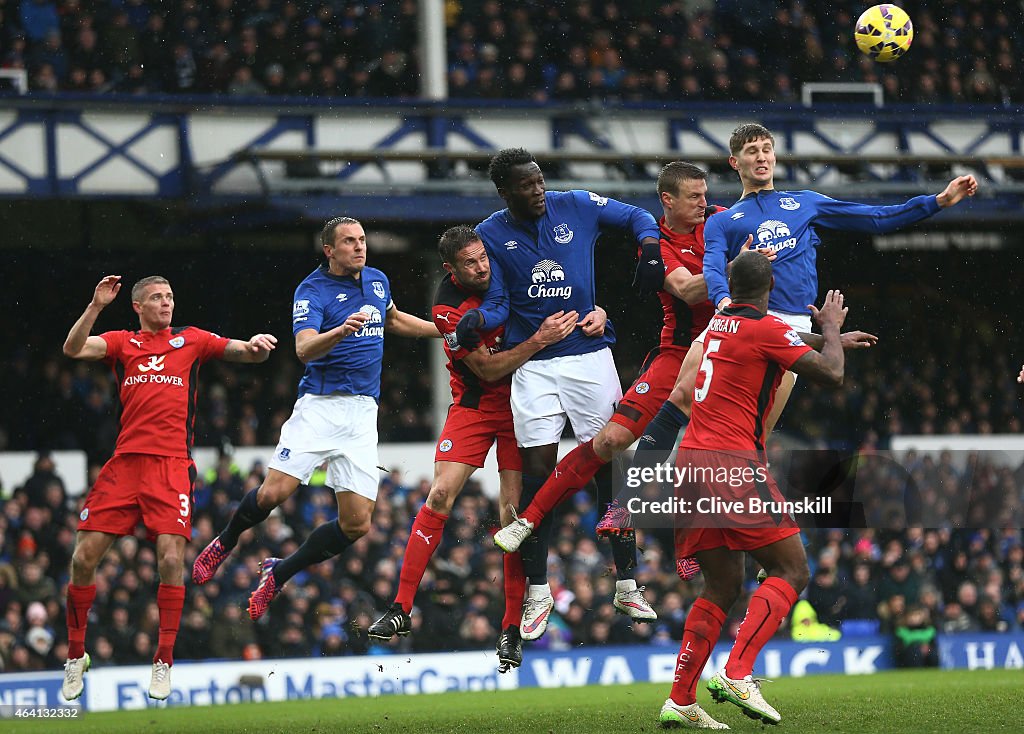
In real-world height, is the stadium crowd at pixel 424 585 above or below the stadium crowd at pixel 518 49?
below

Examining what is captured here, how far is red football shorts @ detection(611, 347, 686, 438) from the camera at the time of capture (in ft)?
32.7

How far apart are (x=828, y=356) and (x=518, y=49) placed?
1363 cm

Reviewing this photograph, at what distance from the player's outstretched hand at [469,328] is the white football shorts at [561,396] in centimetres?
51

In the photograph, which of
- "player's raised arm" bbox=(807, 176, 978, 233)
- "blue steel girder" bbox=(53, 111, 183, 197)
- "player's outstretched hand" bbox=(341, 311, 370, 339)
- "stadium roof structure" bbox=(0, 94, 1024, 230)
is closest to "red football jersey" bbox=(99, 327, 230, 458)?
"player's outstretched hand" bbox=(341, 311, 370, 339)

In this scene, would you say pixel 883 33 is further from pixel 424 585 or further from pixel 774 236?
pixel 424 585

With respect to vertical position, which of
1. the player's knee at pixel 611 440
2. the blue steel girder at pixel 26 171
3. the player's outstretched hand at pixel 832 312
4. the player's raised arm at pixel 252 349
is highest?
the blue steel girder at pixel 26 171

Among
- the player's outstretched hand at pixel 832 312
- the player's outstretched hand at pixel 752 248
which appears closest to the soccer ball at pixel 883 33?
the player's outstretched hand at pixel 752 248

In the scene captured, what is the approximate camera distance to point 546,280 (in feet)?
32.9

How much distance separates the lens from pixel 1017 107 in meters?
20.6

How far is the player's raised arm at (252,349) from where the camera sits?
34.2 feet

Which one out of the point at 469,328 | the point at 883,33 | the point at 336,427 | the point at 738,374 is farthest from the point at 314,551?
the point at 883,33

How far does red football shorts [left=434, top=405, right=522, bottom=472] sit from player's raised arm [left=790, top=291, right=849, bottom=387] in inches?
98.6

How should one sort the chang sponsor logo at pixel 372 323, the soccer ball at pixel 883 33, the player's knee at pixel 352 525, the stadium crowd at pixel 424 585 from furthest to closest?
the stadium crowd at pixel 424 585, the soccer ball at pixel 883 33, the player's knee at pixel 352 525, the chang sponsor logo at pixel 372 323

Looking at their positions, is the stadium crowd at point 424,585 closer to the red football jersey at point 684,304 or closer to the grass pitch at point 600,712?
the grass pitch at point 600,712
